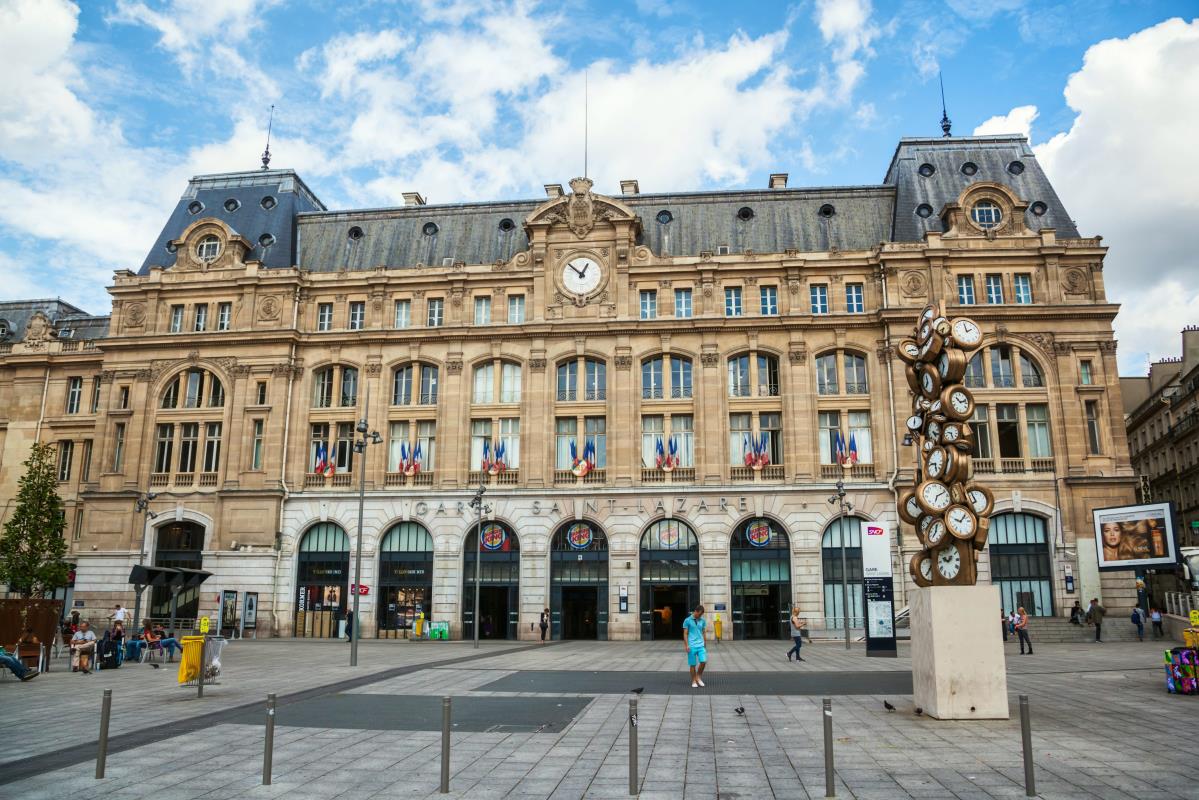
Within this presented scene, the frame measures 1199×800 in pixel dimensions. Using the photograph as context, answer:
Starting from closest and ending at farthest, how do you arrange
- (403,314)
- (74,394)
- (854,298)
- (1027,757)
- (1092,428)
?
(1027,757), (1092,428), (854,298), (403,314), (74,394)

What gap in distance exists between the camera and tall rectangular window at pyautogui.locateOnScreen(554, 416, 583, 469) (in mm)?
48938

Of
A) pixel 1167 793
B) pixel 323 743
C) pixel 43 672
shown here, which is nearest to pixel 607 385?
pixel 43 672

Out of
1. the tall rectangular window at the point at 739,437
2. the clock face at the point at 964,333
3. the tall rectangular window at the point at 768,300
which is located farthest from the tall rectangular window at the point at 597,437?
the clock face at the point at 964,333

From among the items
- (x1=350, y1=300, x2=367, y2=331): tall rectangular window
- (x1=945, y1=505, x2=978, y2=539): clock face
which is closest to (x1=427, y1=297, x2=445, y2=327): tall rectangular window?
(x1=350, y1=300, x2=367, y2=331): tall rectangular window

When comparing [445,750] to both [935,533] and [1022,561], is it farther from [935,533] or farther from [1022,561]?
[1022,561]

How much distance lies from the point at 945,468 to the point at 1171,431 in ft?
214

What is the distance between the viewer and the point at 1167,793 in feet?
37.6

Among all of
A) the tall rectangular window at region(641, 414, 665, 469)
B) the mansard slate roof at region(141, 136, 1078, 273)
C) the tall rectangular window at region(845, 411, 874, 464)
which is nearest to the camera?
the tall rectangular window at region(845, 411, 874, 464)

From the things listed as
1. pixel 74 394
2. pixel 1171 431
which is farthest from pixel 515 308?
pixel 1171 431

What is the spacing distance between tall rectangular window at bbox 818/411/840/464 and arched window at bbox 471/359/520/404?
1748 centimetres

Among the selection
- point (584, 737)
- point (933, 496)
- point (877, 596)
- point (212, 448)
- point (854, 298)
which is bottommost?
point (584, 737)

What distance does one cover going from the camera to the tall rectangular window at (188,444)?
51531mm

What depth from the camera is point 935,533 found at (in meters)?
18.9

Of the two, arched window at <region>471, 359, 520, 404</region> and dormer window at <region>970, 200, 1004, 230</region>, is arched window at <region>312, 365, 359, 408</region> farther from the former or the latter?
dormer window at <region>970, 200, 1004, 230</region>
